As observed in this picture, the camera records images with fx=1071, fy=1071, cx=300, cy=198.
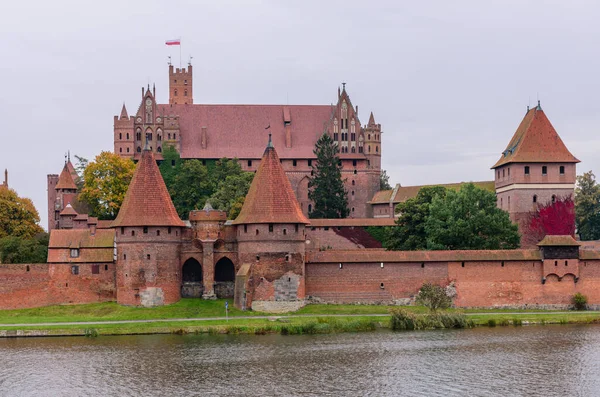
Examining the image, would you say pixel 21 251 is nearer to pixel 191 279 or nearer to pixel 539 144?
pixel 191 279

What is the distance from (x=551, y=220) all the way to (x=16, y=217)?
116ft

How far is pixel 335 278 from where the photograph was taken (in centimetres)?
5647

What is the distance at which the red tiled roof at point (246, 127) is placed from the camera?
91.7m

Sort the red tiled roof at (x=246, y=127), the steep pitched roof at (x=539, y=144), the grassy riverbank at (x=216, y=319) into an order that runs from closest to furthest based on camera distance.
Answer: the grassy riverbank at (x=216, y=319) → the steep pitched roof at (x=539, y=144) → the red tiled roof at (x=246, y=127)

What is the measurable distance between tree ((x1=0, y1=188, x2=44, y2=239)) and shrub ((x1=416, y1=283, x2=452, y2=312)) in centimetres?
2822

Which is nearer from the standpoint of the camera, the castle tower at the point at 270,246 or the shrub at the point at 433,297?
the shrub at the point at 433,297

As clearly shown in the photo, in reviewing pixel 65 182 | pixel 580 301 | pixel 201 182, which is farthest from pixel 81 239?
pixel 580 301

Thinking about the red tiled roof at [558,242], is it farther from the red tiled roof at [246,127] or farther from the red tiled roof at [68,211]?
the red tiled roof at [246,127]

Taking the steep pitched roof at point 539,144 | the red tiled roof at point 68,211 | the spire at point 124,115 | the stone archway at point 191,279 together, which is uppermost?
the spire at point 124,115

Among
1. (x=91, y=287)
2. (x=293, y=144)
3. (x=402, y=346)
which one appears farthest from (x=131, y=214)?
(x=293, y=144)

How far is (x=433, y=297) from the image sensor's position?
179 feet

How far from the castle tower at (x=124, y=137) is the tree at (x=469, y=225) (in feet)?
113

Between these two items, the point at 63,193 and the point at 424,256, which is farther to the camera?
the point at 63,193

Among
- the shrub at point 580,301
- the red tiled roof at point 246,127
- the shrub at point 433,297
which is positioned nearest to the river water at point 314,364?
the shrub at point 433,297
